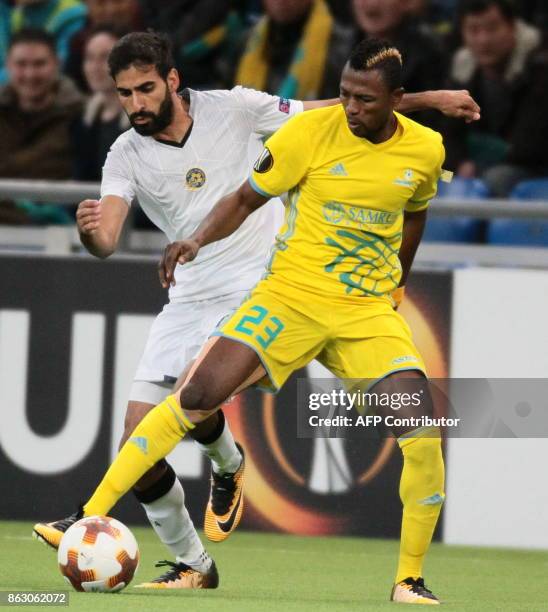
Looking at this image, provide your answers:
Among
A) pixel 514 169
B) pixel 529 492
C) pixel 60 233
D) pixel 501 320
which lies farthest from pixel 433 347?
pixel 60 233

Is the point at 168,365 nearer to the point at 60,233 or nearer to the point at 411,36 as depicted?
the point at 60,233

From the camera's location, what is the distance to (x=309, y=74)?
33.7ft

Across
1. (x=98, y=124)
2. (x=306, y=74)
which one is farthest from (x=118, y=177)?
(x=306, y=74)

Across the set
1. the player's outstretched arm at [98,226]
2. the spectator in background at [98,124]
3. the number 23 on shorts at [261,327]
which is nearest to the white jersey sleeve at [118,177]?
the player's outstretched arm at [98,226]

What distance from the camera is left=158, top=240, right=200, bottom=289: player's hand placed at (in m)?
5.61

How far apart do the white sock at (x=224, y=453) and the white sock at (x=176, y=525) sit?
27cm

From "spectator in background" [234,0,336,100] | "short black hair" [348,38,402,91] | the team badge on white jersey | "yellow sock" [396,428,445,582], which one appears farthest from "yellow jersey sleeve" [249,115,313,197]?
"spectator in background" [234,0,336,100]

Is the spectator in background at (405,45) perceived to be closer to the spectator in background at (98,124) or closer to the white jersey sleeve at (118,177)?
the spectator in background at (98,124)

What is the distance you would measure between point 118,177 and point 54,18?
18.1 feet

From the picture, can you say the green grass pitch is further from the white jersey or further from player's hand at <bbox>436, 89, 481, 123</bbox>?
player's hand at <bbox>436, 89, 481, 123</bbox>

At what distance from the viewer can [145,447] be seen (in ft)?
19.1

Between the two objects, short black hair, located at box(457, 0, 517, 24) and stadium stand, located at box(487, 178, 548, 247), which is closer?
stadium stand, located at box(487, 178, 548, 247)

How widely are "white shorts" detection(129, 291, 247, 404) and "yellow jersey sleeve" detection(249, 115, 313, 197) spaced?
881 mm

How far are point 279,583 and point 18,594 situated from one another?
5.18ft
